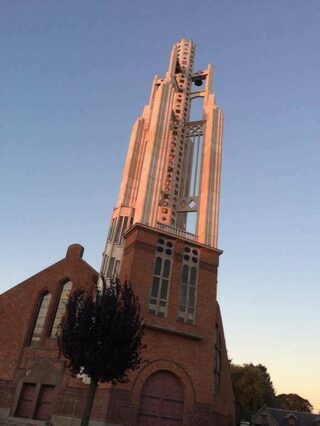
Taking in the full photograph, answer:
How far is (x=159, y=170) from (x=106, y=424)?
19.9 meters

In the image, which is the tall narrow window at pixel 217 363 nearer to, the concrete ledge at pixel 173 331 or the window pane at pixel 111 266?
the concrete ledge at pixel 173 331

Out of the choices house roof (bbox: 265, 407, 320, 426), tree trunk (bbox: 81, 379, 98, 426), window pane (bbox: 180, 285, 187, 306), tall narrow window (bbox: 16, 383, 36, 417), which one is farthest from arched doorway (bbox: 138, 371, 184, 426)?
house roof (bbox: 265, 407, 320, 426)

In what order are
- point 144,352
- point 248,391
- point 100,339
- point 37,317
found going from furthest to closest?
point 248,391 → point 37,317 → point 144,352 → point 100,339

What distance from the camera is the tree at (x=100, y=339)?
16.7m

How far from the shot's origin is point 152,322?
23.2m

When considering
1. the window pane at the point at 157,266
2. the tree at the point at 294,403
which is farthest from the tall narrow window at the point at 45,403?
the tree at the point at 294,403

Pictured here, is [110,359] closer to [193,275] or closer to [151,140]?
[193,275]

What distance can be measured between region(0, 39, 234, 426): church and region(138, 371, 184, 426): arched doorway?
2.0 inches

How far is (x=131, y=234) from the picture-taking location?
2650 centimetres

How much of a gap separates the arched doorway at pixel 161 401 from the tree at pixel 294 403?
71858 millimetres

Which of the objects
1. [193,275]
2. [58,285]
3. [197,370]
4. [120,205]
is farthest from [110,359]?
[120,205]

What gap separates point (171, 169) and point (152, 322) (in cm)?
1843

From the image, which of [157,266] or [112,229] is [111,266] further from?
[157,266]

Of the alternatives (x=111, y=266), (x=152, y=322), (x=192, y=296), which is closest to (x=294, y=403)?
(x=111, y=266)
